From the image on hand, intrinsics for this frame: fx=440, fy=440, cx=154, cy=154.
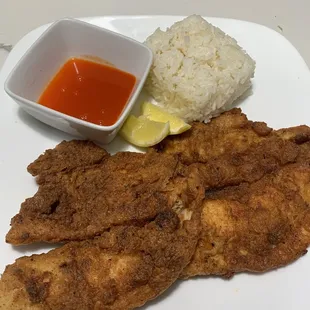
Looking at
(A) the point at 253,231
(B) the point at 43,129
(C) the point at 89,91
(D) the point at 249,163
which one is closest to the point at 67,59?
(C) the point at 89,91

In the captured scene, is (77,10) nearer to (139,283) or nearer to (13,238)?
(13,238)

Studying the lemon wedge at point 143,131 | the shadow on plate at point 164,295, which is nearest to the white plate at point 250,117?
the shadow on plate at point 164,295

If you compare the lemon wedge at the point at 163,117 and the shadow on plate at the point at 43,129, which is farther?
the shadow on plate at the point at 43,129

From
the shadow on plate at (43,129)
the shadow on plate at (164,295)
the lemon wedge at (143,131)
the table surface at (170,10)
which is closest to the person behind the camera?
the shadow on plate at (164,295)

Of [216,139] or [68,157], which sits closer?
[68,157]

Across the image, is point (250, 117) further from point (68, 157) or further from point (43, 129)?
point (43, 129)

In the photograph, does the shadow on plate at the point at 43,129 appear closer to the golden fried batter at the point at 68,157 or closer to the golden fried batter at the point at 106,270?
the golden fried batter at the point at 68,157
